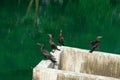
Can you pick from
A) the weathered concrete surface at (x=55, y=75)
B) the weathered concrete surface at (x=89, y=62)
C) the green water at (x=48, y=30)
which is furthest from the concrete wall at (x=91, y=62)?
the green water at (x=48, y=30)

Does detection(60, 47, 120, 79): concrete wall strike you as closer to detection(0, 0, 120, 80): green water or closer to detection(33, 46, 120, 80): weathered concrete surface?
detection(33, 46, 120, 80): weathered concrete surface

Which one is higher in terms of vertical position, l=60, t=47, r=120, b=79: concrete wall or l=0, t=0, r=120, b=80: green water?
l=60, t=47, r=120, b=79: concrete wall

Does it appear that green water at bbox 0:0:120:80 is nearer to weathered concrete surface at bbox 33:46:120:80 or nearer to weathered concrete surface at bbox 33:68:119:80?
weathered concrete surface at bbox 33:46:120:80

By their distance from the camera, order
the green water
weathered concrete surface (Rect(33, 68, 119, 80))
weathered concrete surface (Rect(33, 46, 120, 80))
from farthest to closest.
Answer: the green water < weathered concrete surface (Rect(33, 46, 120, 80)) < weathered concrete surface (Rect(33, 68, 119, 80))

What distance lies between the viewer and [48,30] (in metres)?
27.6

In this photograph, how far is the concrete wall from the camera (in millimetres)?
9750

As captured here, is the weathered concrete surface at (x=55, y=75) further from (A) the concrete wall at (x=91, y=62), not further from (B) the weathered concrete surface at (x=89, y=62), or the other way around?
(A) the concrete wall at (x=91, y=62)

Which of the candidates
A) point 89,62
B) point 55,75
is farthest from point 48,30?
point 55,75

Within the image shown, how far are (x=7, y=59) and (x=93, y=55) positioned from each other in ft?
35.9

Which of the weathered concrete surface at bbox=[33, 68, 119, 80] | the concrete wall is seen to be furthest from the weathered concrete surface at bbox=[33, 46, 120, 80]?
the weathered concrete surface at bbox=[33, 68, 119, 80]

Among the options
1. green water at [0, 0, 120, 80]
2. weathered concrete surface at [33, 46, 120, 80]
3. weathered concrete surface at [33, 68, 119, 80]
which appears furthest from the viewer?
green water at [0, 0, 120, 80]

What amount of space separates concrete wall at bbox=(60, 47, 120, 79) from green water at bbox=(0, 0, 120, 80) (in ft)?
20.7

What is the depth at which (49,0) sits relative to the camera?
136 ft

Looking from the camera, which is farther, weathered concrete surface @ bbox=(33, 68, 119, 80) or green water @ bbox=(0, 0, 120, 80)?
green water @ bbox=(0, 0, 120, 80)
